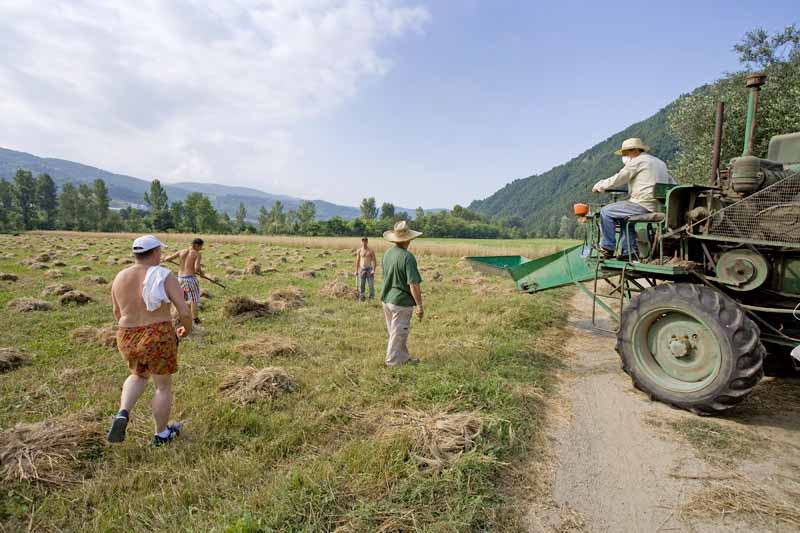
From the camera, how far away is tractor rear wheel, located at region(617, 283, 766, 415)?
3.46m

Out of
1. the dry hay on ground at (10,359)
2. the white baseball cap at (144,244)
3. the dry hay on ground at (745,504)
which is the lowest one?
the dry hay on ground at (10,359)

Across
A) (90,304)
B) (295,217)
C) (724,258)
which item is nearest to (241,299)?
(90,304)

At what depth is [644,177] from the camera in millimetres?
4578

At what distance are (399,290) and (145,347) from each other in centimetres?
274

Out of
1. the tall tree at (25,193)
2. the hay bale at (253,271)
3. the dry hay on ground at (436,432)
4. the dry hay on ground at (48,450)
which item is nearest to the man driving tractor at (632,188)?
the dry hay on ground at (436,432)

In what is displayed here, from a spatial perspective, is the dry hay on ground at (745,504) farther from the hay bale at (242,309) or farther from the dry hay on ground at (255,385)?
the hay bale at (242,309)

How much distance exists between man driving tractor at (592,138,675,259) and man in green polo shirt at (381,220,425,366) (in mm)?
2475

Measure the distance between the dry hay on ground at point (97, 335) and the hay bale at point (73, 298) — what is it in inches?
132

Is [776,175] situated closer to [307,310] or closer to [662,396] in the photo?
[662,396]

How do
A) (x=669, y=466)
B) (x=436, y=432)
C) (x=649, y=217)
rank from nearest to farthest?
(x=669, y=466), (x=436, y=432), (x=649, y=217)

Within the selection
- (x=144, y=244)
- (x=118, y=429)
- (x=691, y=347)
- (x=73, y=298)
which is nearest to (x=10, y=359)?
(x=118, y=429)

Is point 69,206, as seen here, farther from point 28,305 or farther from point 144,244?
point 144,244

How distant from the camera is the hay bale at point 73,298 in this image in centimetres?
892

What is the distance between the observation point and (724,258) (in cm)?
392
